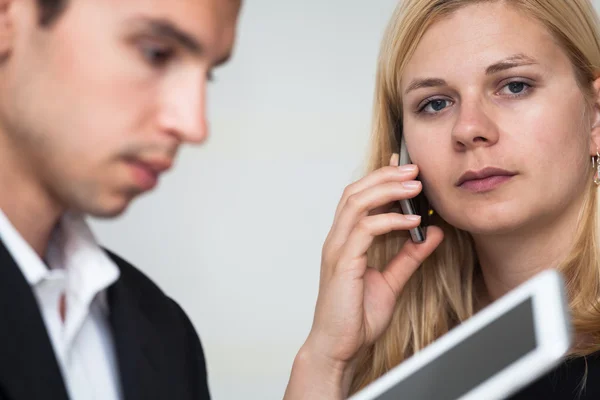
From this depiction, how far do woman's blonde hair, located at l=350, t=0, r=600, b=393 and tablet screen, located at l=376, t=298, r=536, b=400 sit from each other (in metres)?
1.06

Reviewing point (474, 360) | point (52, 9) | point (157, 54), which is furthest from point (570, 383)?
point (52, 9)

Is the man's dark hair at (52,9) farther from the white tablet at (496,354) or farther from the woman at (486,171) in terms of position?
the woman at (486,171)

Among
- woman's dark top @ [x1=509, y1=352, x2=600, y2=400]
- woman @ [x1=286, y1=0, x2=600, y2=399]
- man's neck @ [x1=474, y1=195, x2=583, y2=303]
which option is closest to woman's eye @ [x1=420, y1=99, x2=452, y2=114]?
woman @ [x1=286, y1=0, x2=600, y2=399]

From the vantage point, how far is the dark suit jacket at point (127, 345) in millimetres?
1069

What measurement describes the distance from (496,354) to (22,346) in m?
0.61

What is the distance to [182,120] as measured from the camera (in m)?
1.09

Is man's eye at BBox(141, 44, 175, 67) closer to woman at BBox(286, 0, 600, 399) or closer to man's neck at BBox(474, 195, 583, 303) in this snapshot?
woman at BBox(286, 0, 600, 399)

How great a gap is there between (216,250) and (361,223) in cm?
94

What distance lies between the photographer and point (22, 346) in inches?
42.3

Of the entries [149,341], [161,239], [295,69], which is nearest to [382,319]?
[149,341]

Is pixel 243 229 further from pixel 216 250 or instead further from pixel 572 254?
pixel 572 254

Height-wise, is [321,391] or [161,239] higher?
[161,239]

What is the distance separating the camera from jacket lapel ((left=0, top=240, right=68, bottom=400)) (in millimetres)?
1062

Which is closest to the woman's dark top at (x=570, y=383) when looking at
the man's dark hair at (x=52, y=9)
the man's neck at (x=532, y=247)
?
the man's neck at (x=532, y=247)
